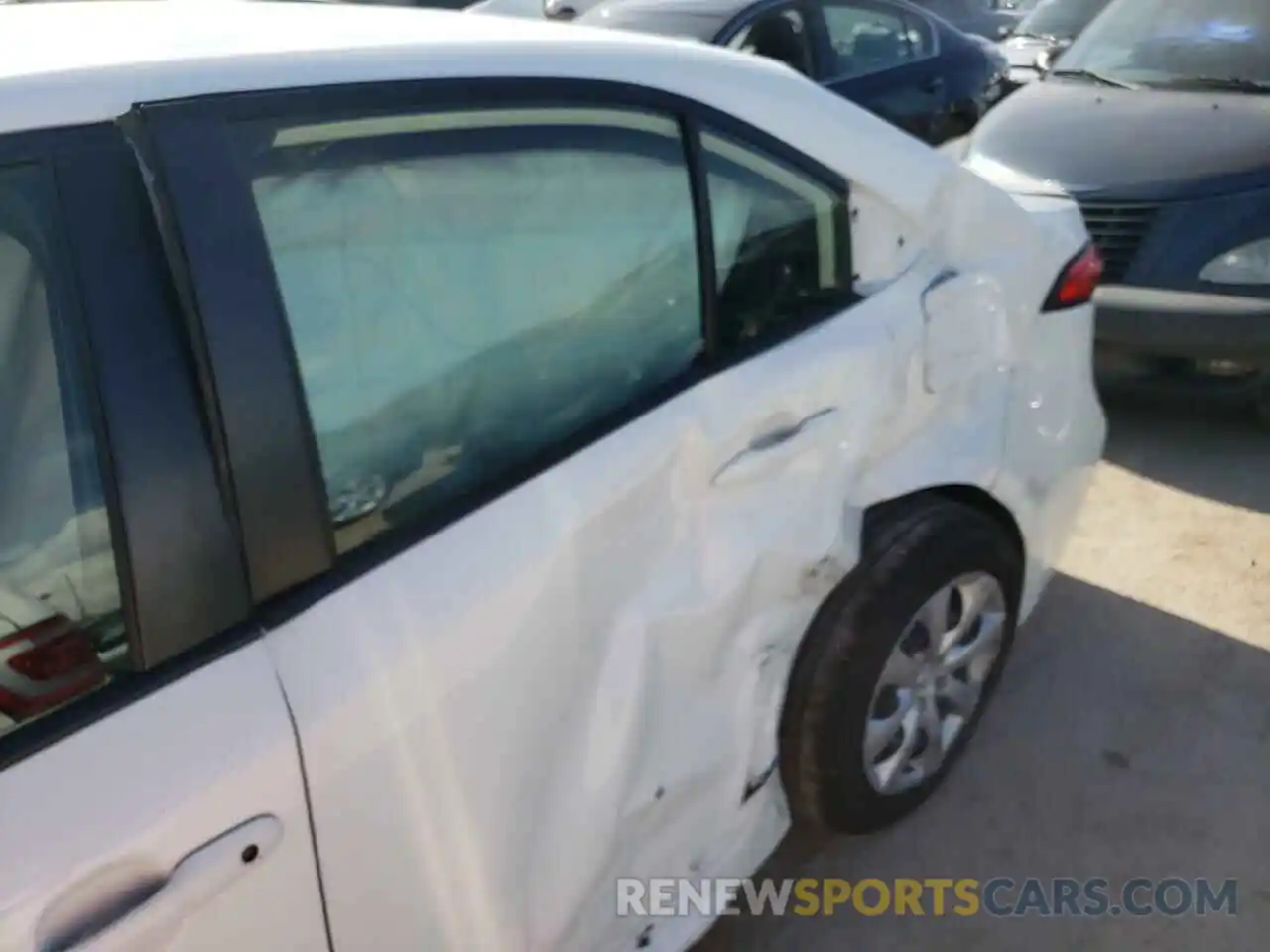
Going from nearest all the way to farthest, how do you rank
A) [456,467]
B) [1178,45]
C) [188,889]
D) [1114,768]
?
1. [188,889]
2. [456,467]
3. [1114,768]
4. [1178,45]

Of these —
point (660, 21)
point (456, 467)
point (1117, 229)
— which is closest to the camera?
point (456, 467)

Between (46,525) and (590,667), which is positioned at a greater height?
Answer: (46,525)

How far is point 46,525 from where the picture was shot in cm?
132

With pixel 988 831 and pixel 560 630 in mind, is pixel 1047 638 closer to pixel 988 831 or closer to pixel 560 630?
pixel 988 831

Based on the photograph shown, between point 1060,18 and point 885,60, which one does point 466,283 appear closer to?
point 885,60

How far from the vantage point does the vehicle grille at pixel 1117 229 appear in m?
4.14

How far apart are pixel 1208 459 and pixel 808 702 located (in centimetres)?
272

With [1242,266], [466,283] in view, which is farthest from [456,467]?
[1242,266]

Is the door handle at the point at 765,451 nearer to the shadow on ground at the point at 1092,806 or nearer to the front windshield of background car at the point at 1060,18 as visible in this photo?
the shadow on ground at the point at 1092,806

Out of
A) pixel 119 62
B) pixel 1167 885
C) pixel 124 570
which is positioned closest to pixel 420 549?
pixel 124 570

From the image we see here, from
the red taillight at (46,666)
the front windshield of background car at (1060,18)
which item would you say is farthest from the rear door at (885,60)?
the red taillight at (46,666)

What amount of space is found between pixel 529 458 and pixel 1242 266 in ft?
10.4

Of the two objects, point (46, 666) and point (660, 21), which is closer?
point (46, 666)

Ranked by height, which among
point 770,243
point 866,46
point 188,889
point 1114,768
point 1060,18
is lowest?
point 1114,768
